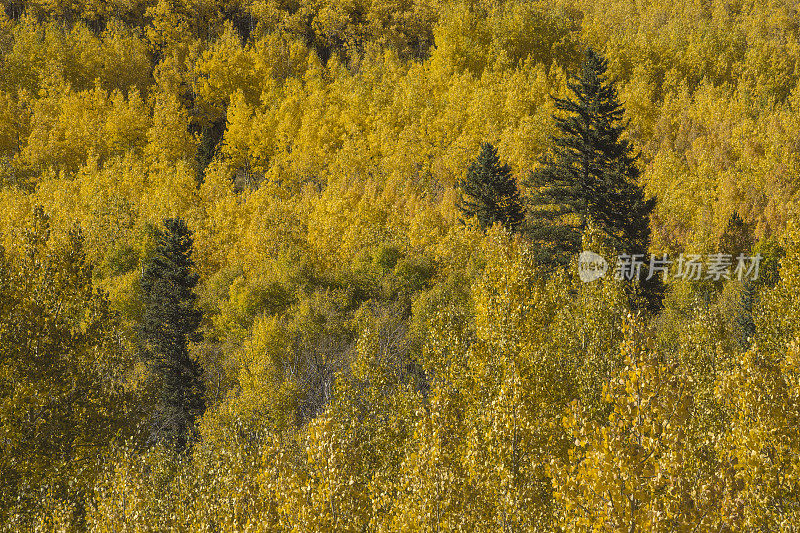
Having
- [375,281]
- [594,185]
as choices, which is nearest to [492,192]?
[594,185]

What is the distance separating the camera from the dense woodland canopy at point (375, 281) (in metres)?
11.6

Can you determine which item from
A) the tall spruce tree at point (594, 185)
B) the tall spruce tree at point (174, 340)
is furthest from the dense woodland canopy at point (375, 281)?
the tall spruce tree at point (594, 185)

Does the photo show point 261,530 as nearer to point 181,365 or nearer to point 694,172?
point 181,365

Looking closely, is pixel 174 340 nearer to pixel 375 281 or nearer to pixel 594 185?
pixel 375 281

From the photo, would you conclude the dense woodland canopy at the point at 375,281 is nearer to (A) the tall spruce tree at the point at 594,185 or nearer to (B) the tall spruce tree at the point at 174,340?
(B) the tall spruce tree at the point at 174,340

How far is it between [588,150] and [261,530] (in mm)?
28483

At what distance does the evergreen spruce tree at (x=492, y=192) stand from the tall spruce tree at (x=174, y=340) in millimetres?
18513

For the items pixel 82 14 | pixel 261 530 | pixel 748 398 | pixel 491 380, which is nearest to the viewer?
pixel 261 530

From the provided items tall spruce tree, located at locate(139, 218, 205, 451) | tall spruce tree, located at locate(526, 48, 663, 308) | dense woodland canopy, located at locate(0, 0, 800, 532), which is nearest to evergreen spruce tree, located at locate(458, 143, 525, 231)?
dense woodland canopy, located at locate(0, 0, 800, 532)

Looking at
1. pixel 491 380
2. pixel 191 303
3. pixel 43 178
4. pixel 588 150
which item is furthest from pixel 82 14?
pixel 491 380

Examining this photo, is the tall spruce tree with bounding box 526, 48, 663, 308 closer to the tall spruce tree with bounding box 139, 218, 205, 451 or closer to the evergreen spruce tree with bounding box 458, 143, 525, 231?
the evergreen spruce tree with bounding box 458, 143, 525, 231

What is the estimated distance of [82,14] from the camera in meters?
96.4

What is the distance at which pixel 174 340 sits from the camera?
3712 centimetres

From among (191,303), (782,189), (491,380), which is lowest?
(191,303)
